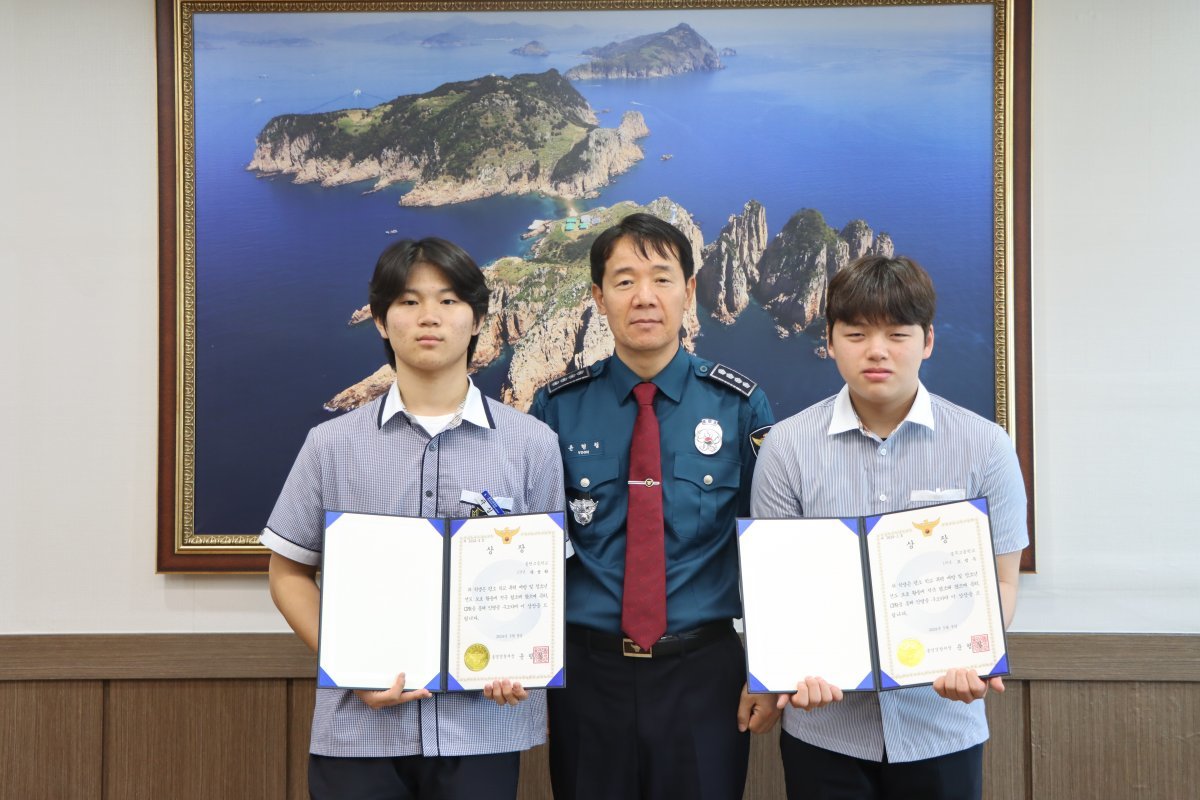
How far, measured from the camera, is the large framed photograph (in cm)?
260

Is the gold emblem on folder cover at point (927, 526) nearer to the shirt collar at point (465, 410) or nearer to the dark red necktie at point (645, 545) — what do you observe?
the dark red necktie at point (645, 545)

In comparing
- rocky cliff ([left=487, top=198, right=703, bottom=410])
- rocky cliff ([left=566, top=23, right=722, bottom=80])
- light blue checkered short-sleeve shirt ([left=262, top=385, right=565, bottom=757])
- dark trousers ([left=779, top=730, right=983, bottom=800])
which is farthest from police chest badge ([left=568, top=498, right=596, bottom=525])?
rocky cliff ([left=566, top=23, right=722, bottom=80])

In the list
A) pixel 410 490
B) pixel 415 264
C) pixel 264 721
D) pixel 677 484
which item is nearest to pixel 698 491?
pixel 677 484

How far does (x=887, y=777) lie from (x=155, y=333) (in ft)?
7.61

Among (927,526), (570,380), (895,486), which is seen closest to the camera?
(927,526)

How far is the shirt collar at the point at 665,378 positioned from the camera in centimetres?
193

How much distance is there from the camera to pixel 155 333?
2.65 m

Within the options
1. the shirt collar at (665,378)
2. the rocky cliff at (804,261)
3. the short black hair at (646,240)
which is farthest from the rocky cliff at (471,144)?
the shirt collar at (665,378)

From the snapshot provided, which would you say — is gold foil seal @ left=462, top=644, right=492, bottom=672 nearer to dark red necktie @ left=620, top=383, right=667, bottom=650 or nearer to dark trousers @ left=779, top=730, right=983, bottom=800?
dark red necktie @ left=620, top=383, right=667, bottom=650

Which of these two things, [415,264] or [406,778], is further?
[415,264]

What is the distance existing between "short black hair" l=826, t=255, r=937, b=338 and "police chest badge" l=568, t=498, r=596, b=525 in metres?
0.64

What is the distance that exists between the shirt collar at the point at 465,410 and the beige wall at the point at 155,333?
1166 mm

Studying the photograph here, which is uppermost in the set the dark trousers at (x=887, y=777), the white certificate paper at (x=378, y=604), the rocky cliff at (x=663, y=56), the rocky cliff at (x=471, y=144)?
the rocky cliff at (x=663, y=56)

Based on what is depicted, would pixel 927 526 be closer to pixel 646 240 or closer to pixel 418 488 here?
pixel 646 240
